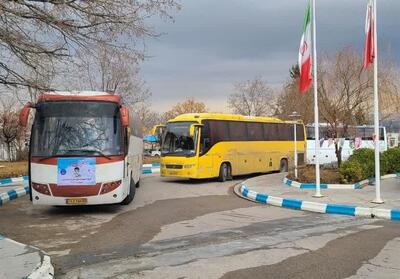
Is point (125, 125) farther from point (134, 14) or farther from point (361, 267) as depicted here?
point (361, 267)

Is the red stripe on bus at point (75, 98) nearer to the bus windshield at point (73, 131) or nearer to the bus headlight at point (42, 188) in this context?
the bus windshield at point (73, 131)

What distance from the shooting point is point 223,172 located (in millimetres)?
24656

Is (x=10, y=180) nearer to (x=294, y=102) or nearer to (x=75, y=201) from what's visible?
(x=75, y=201)

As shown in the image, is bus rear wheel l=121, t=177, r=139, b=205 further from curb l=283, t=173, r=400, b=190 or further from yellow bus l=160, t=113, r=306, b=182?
yellow bus l=160, t=113, r=306, b=182

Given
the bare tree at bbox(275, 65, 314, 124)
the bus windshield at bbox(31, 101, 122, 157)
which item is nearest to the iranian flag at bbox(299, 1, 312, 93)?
the bus windshield at bbox(31, 101, 122, 157)

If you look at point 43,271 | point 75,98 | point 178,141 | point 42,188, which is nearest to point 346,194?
point 75,98

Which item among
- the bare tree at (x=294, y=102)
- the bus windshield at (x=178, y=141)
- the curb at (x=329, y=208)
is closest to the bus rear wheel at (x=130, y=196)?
the curb at (x=329, y=208)

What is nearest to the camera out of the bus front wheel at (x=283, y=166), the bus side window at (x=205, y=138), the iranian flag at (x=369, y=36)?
the iranian flag at (x=369, y=36)

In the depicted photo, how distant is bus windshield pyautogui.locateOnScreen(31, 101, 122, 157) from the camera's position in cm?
1310

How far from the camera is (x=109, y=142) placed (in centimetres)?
1338

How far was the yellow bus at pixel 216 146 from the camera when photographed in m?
23.1

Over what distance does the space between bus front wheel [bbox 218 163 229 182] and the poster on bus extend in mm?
12110

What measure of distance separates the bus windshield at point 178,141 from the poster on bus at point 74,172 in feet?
33.9

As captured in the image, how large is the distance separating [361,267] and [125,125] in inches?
308
